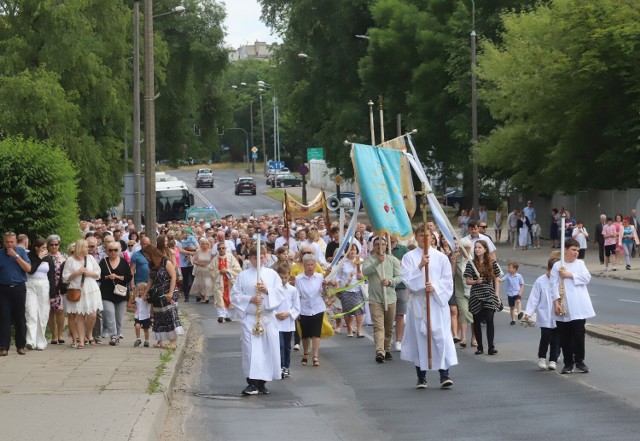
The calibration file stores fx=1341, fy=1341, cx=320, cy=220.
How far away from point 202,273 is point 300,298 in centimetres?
1293

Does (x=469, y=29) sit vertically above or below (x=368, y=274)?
above

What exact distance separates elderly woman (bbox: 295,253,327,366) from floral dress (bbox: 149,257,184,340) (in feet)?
7.39

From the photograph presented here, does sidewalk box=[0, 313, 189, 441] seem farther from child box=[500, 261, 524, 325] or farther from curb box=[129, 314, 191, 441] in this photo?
child box=[500, 261, 524, 325]

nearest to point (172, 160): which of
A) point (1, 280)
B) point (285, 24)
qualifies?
point (285, 24)

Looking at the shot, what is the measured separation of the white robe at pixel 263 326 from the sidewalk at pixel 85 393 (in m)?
0.95

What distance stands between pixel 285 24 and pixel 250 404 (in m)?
62.6

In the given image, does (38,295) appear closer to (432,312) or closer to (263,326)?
(263,326)

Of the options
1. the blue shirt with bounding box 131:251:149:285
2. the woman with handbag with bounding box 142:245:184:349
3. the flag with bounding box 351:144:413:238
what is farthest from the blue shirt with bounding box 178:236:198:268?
the flag with bounding box 351:144:413:238

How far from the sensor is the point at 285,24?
75250mm

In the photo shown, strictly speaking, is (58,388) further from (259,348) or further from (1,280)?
(1,280)

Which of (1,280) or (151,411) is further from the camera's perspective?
(1,280)

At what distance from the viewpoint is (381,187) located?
17.9 m

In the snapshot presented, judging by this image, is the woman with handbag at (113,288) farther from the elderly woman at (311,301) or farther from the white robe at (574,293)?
the white robe at (574,293)

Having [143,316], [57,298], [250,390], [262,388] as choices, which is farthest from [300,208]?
[250,390]
